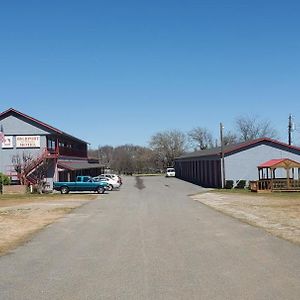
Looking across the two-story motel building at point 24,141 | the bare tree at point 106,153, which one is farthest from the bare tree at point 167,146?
the two-story motel building at point 24,141

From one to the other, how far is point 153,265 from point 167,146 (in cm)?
12967

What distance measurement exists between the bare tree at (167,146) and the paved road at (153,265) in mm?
120507

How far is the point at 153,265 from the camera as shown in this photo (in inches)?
417

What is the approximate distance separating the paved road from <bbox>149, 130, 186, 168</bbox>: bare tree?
395 feet

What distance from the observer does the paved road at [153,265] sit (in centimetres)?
816

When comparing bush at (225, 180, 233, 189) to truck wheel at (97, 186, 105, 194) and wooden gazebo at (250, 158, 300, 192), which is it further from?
truck wheel at (97, 186, 105, 194)

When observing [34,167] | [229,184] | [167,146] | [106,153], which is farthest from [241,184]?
[106,153]

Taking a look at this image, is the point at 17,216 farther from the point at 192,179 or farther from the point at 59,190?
the point at 192,179

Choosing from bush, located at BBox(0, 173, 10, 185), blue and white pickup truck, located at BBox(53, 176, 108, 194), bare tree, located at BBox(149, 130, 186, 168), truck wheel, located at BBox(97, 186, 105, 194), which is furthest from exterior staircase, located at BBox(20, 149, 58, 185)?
bare tree, located at BBox(149, 130, 186, 168)

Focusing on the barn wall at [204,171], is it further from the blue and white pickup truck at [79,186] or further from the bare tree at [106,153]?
the bare tree at [106,153]

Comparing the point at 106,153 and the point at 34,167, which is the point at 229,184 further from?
the point at 106,153

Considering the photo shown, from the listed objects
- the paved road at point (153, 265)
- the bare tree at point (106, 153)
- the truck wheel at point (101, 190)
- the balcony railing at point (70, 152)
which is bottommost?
the paved road at point (153, 265)

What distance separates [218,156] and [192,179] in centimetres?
2401

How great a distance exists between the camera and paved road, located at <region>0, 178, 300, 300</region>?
26.8 feet
